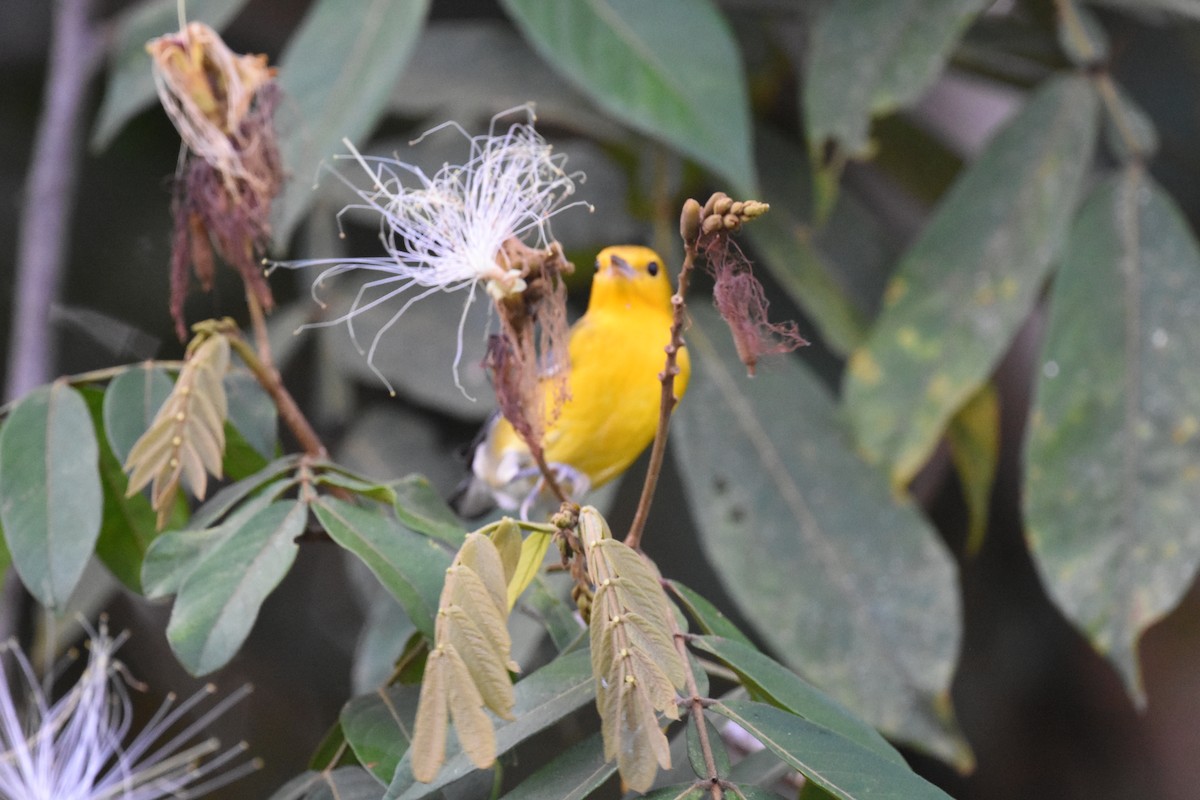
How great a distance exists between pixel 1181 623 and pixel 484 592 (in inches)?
119

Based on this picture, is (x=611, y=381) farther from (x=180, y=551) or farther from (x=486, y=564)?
(x=486, y=564)

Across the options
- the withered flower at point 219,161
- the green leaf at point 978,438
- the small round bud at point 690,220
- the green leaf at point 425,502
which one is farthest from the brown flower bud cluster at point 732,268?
the green leaf at point 978,438

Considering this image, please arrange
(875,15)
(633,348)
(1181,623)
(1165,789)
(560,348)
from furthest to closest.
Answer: (1181,623), (1165,789), (875,15), (633,348), (560,348)

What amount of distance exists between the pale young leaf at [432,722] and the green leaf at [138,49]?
71.7 inches

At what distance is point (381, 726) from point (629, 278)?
2.35ft

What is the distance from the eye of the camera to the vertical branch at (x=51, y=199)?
2141 millimetres

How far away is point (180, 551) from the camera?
102 centimetres

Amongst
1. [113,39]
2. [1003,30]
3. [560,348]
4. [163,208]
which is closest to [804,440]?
[1003,30]

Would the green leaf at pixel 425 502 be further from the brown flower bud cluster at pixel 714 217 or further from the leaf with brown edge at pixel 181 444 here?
the brown flower bud cluster at pixel 714 217

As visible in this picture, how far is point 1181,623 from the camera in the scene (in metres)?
3.26

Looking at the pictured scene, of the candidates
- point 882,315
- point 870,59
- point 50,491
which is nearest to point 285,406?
point 50,491

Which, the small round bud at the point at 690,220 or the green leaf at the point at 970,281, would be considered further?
the green leaf at the point at 970,281

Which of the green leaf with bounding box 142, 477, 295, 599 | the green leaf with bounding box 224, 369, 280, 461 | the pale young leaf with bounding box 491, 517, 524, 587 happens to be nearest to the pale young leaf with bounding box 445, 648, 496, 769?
the pale young leaf with bounding box 491, 517, 524, 587

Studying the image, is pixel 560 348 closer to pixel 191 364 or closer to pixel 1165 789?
pixel 191 364
